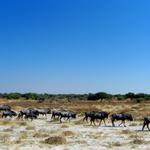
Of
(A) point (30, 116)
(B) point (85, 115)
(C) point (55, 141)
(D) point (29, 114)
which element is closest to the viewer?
(C) point (55, 141)

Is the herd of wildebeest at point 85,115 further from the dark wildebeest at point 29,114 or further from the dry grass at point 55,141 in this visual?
the dry grass at point 55,141

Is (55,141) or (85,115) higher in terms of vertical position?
(85,115)

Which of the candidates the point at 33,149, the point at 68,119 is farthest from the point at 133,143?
the point at 68,119

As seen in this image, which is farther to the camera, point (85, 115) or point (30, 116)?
point (30, 116)

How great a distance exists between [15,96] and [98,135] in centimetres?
10242

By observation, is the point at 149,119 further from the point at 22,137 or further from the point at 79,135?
the point at 22,137

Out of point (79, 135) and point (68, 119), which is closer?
point (79, 135)

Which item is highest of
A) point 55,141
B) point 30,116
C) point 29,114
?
point 29,114

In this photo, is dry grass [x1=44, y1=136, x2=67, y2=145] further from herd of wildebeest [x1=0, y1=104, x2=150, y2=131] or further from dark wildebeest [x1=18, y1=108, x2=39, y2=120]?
dark wildebeest [x1=18, y1=108, x2=39, y2=120]

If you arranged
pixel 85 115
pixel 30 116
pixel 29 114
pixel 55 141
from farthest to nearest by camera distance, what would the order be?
1. pixel 29 114
2. pixel 30 116
3. pixel 85 115
4. pixel 55 141

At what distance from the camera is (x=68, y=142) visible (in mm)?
24609

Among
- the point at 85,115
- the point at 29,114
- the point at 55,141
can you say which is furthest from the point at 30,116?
the point at 55,141

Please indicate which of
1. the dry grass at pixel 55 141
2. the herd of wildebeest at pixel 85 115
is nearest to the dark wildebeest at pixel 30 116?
the herd of wildebeest at pixel 85 115

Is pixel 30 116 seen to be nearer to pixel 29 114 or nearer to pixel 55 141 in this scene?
Answer: pixel 29 114
